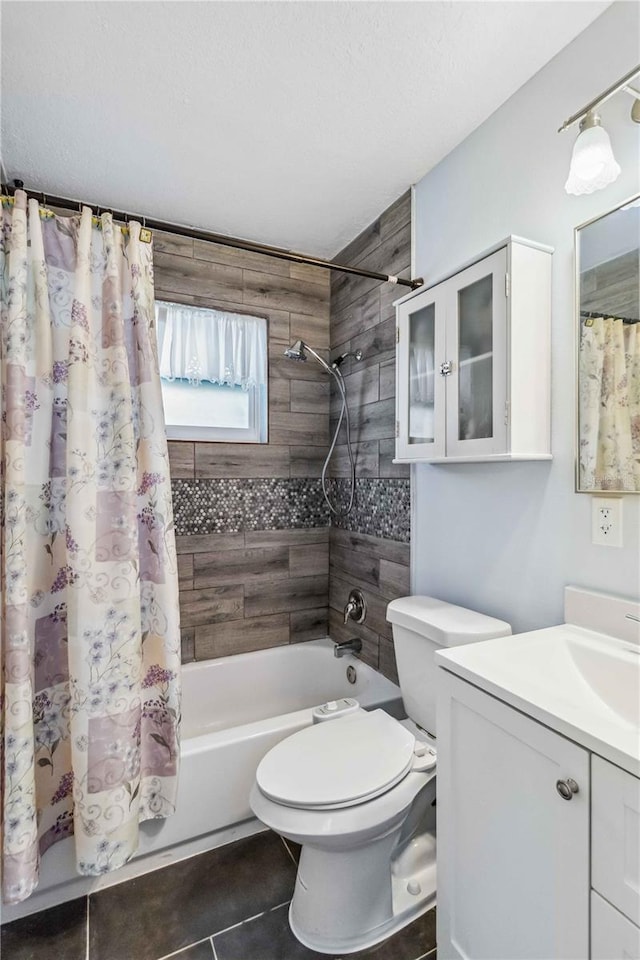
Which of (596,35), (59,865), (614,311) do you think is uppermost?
(596,35)

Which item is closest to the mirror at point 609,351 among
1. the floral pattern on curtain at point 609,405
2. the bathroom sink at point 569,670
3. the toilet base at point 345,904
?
the floral pattern on curtain at point 609,405

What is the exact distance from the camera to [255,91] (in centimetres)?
140

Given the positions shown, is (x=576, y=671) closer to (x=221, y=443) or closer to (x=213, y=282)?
(x=221, y=443)

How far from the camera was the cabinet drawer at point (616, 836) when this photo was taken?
2.23 ft

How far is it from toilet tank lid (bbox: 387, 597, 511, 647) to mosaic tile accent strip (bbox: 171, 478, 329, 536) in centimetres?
91

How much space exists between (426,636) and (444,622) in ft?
0.24

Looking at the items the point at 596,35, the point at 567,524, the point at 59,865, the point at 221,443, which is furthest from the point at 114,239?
the point at 59,865

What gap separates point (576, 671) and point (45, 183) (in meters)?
2.45

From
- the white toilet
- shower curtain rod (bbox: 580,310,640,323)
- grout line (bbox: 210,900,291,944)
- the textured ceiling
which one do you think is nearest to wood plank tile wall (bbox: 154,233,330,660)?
the textured ceiling

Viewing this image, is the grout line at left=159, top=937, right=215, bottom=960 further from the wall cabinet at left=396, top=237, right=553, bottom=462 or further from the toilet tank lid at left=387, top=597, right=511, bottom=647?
the wall cabinet at left=396, top=237, right=553, bottom=462

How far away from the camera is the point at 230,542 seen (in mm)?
2283

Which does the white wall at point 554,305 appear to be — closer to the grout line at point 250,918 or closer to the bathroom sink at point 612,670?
the bathroom sink at point 612,670

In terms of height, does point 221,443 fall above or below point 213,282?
below

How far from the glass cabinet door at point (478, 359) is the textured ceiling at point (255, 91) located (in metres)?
0.48
